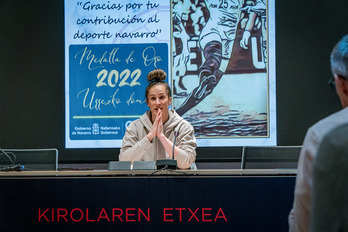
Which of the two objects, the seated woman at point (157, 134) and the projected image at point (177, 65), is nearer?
the seated woman at point (157, 134)

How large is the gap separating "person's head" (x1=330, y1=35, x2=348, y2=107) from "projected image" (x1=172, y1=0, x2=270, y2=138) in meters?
3.11

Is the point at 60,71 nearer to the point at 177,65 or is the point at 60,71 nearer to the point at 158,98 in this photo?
the point at 177,65

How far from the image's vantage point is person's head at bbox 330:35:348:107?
0.95m

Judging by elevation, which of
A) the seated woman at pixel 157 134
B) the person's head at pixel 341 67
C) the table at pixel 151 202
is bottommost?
the table at pixel 151 202

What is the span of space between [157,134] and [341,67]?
1961 millimetres

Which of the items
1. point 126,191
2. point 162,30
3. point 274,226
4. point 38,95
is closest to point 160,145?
point 126,191

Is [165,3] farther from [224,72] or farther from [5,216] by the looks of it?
[5,216]

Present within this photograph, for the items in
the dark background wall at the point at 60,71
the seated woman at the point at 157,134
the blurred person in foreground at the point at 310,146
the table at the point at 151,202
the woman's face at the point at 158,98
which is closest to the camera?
the blurred person in foreground at the point at 310,146

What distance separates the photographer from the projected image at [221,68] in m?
4.07

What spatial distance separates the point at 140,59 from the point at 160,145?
1.42 metres

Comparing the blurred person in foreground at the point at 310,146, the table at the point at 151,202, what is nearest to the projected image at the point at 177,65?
the table at the point at 151,202

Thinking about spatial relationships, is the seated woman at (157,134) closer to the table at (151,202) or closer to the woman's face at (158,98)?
the woman's face at (158,98)

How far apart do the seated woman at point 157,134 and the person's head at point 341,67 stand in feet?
5.83

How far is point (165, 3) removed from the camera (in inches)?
162
